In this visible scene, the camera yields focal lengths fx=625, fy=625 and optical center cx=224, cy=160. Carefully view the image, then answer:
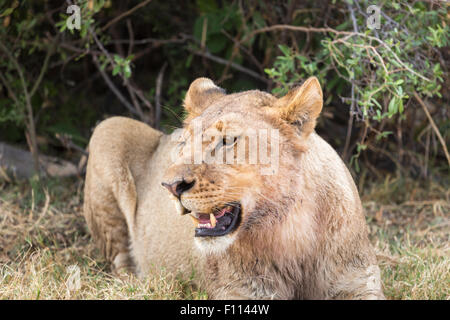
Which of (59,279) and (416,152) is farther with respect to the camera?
A: (416,152)

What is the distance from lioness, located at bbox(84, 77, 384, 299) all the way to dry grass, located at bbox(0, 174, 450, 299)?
40 cm

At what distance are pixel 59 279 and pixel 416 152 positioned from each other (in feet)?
13.6

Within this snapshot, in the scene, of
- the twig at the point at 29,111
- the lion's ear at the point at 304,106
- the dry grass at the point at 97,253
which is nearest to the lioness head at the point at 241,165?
the lion's ear at the point at 304,106

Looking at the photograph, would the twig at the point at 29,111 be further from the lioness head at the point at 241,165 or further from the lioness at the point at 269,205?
the lioness head at the point at 241,165

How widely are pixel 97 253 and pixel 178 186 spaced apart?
2.25m

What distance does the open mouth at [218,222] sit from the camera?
2.92 meters

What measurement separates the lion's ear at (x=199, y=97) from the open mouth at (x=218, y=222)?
683 millimetres

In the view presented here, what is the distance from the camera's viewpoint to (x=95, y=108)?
758 cm

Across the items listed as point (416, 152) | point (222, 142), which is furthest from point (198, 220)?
point (416, 152)

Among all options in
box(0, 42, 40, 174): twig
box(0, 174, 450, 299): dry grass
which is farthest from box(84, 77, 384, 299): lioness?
box(0, 42, 40, 174): twig

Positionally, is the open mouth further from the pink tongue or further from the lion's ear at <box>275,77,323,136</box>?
the lion's ear at <box>275,77,323,136</box>

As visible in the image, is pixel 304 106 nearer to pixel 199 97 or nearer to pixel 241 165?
pixel 241 165

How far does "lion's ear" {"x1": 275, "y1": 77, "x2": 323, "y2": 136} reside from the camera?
9.83ft
